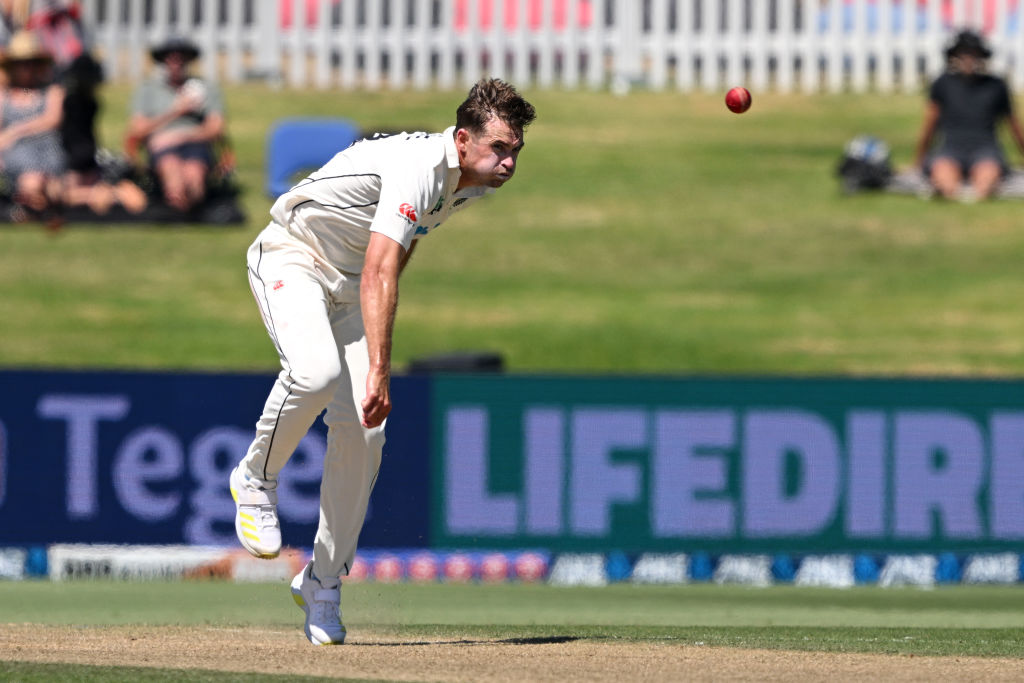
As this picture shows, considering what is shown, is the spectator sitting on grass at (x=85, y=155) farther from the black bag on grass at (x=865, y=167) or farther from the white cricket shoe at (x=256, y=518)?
the white cricket shoe at (x=256, y=518)

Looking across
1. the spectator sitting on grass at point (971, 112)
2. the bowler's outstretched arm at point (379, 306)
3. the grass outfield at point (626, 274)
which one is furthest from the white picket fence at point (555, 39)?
the bowler's outstretched arm at point (379, 306)

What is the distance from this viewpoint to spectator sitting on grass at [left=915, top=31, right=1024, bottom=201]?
17.0 m

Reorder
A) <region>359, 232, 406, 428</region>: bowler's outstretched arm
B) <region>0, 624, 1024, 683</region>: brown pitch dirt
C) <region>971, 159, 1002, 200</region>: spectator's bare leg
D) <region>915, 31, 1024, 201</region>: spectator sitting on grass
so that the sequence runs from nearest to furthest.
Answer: <region>0, 624, 1024, 683</region>: brown pitch dirt, <region>359, 232, 406, 428</region>: bowler's outstretched arm, <region>915, 31, 1024, 201</region>: spectator sitting on grass, <region>971, 159, 1002, 200</region>: spectator's bare leg

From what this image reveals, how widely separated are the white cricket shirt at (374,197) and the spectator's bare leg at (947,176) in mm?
11712

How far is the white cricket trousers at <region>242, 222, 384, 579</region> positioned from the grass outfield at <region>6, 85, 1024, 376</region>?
649cm

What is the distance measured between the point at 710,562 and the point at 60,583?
154 inches

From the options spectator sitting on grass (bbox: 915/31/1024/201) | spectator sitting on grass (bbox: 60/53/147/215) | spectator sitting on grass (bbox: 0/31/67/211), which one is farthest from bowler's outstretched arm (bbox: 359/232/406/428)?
spectator sitting on grass (bbox: 915/31/1024/201)

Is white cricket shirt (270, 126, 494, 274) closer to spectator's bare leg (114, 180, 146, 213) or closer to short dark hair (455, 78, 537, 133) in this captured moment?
short dark hair (455, 78, 537, 133)

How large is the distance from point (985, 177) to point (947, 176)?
40 centimetres

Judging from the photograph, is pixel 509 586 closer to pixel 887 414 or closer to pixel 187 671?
pixel 887 414

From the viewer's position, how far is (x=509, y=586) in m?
10.8

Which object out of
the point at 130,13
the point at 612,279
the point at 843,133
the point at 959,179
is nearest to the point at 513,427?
the point at 612,279

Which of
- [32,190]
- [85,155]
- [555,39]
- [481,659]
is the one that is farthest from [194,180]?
[481,659]

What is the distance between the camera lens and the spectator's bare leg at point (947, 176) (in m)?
17.7
